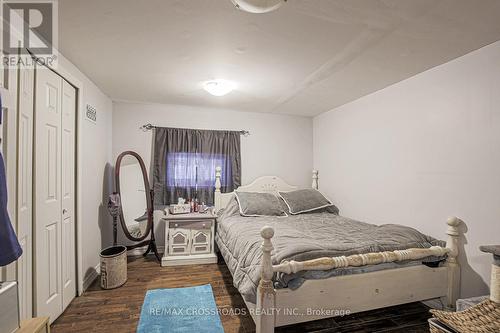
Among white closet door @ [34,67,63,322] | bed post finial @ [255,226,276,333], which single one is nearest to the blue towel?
white closet door @ [34,67,63,322]

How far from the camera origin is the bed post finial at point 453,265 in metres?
1.94

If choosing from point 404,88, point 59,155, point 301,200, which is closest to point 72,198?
point 59,155

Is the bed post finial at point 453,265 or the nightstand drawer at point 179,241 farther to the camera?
the nightstand drawer at point 179,241

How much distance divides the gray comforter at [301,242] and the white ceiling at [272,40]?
5.16 ft

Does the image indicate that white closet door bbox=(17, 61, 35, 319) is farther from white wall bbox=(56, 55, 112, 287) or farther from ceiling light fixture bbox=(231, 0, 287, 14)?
ceiling light fixture bbox=(231, 0, 287, 14)

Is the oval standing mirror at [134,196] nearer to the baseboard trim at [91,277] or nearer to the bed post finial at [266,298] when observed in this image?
the baseboard trim at [91,277]

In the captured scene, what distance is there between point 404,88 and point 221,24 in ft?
6.90

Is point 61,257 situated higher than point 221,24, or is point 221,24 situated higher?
point 221,24

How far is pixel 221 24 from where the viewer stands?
1640 mm

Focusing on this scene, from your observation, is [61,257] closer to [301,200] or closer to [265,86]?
[265,86]

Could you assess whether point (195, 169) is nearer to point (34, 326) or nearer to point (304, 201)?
point (304, 201)

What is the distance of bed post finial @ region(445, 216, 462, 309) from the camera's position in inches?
76.4

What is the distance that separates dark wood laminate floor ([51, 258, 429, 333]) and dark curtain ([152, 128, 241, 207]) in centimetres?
129

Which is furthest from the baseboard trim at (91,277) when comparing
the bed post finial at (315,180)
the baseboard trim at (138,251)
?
the bed post finial at (315,180)
